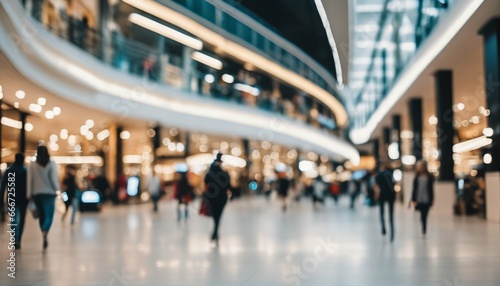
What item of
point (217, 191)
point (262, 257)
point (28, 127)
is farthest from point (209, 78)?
point (262, 257)

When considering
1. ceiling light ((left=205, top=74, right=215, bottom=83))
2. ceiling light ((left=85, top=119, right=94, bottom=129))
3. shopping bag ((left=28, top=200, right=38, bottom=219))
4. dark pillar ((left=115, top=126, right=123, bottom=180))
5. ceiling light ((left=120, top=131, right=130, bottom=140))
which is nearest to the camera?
shopping bag ((left=28, top=200, right=38, bottom=219))

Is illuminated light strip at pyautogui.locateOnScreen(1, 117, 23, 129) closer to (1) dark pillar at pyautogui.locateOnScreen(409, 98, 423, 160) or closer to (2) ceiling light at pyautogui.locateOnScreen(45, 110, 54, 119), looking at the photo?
(2) ceiling light at pyautogui.locateOnScreen(45, 110, 54, 119)

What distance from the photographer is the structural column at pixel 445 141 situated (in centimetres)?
2152

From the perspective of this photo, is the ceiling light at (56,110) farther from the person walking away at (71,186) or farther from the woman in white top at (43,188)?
the woman in white top at (43,188)

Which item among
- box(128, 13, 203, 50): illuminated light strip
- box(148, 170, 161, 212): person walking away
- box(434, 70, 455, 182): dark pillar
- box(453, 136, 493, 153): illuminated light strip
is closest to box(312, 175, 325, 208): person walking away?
box(453, 136, 493, 153): illuminated light strip

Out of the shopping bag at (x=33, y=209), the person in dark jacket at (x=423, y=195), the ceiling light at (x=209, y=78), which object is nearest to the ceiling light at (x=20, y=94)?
the shopping bag at (x=33, y=209)

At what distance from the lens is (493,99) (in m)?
16.2

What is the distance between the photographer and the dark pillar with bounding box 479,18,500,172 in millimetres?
A: 15766

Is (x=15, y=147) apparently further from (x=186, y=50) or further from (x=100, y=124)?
(x=186, y=50)

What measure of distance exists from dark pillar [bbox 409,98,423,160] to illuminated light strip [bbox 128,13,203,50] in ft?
38.8

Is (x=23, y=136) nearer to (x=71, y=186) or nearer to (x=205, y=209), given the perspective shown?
(x=71, y=186)

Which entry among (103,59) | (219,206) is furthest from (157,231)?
(103,59)

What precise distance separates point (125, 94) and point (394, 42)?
10796 mm

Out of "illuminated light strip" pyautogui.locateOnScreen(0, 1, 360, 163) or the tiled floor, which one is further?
"illuminated light strip" pyautogui.locateOnScreen(0, 1, 360, 163)
